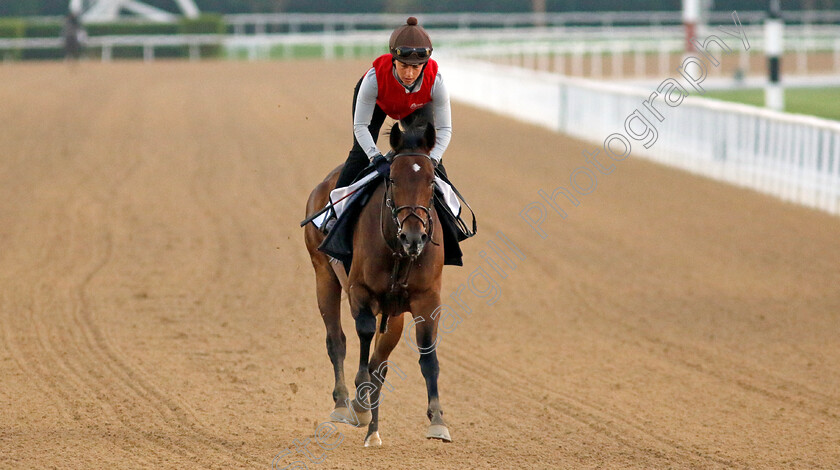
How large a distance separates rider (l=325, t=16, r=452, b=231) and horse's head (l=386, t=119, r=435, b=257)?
0.58ft

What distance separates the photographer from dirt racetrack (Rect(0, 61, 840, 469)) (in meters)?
6.24

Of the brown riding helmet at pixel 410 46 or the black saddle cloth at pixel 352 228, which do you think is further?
the black saddle cloth at pixel 352 228

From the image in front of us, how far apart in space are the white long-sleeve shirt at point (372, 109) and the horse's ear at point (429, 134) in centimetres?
31

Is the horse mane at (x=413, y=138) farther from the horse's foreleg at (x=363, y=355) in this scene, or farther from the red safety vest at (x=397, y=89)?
the horse's foreleg at (x=363, y=355)

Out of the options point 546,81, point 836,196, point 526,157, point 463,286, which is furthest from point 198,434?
point 546,81

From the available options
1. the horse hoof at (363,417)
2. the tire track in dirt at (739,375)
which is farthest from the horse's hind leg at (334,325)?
the tire track in dirt at (739,375)

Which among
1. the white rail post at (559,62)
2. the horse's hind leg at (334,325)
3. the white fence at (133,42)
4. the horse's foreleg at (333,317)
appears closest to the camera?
the horse's hind leg at (334,325)

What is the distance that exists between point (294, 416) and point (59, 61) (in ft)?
119

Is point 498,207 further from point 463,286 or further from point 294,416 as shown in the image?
point 294,416

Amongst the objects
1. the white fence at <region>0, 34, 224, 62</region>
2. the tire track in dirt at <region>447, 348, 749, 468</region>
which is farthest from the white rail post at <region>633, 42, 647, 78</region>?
the tire track in dirt at <region>447, 348, 749, 468</region>

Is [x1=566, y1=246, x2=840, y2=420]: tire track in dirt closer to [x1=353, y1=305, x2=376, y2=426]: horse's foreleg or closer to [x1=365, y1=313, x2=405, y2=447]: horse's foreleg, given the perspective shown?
[x1=365, y1=313, x2=405, y2=447]: horse's foreleg

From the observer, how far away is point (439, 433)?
5.85 m

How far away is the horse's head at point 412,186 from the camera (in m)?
5.45

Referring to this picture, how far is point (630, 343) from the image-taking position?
8750 millimetres
